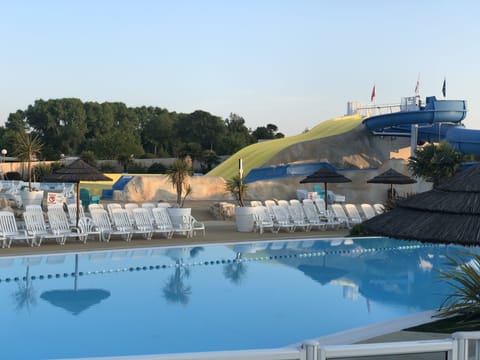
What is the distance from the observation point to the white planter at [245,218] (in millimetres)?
14750

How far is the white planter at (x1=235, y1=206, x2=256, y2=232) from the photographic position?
14.8m

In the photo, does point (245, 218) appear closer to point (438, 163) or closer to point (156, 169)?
point (438, 163)

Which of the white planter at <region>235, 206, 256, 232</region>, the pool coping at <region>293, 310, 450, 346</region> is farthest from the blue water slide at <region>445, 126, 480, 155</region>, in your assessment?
the pool coping at <region>293, 310, 450, 346</region>

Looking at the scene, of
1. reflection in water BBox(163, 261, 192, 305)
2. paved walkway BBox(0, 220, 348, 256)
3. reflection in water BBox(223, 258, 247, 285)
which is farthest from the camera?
paved walkway BBox(0, 220, 348, 256)

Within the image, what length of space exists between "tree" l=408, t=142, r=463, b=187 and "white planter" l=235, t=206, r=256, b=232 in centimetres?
535

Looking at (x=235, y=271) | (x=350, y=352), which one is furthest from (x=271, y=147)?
(x=350, y=352)

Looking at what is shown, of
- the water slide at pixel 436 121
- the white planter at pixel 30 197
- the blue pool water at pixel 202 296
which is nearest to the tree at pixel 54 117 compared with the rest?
the water slide at pixel 436 121

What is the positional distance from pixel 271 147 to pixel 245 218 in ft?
80.7

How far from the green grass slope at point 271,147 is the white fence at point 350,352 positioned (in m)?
32.2

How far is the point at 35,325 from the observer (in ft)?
22.5

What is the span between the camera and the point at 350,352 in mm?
2799

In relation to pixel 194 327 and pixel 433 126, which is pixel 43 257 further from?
pixel 433 126

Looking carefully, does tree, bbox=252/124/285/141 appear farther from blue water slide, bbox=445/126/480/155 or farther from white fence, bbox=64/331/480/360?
white fence, bbox=64/331/480/360

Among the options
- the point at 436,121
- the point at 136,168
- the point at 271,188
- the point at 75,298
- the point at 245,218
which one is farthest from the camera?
the point at 136,168
